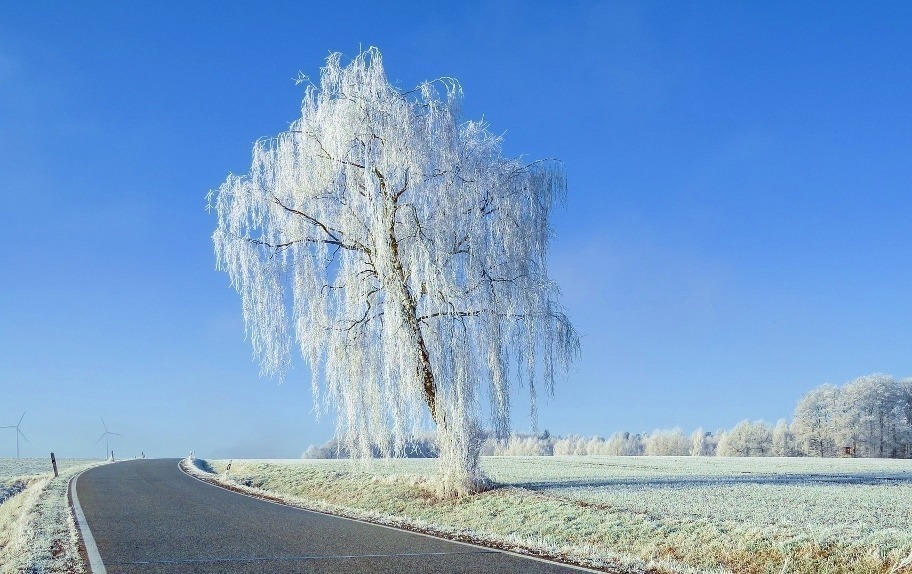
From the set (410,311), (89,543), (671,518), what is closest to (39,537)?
(89,543)

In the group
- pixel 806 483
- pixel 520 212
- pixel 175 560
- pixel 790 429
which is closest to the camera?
pixel 175 560

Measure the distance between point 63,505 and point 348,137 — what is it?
12.4 meters

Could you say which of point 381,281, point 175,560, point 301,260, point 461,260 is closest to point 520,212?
point 461,260

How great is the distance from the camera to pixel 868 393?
73.9 meters

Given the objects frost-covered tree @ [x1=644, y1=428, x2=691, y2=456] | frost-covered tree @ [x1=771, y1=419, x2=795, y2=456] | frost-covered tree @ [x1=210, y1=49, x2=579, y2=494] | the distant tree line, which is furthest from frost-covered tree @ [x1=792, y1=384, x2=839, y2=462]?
frost-covered tree @ [x1=210, y1=49, x2=579, y2=494]

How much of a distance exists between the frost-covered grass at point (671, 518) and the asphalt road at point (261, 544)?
125 centimetres

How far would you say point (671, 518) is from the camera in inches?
513

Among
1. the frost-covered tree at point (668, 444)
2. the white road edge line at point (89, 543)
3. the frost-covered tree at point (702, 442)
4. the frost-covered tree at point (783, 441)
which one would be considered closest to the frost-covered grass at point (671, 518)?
the white road edge line at point (89, 543)

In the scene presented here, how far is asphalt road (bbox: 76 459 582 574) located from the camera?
991 centimetres

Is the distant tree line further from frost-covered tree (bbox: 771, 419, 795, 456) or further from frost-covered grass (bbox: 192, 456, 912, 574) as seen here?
frost-covered grass (bbox: 192, 456, 912, 574)

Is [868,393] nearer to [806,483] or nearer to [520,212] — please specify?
[806,483]

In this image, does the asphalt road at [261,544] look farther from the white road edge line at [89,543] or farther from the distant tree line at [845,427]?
the distant tree line at [845,427]

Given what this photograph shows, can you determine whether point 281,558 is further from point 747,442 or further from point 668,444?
point 668,444

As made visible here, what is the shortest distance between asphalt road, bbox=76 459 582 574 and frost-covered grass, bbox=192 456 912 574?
1.25 m
